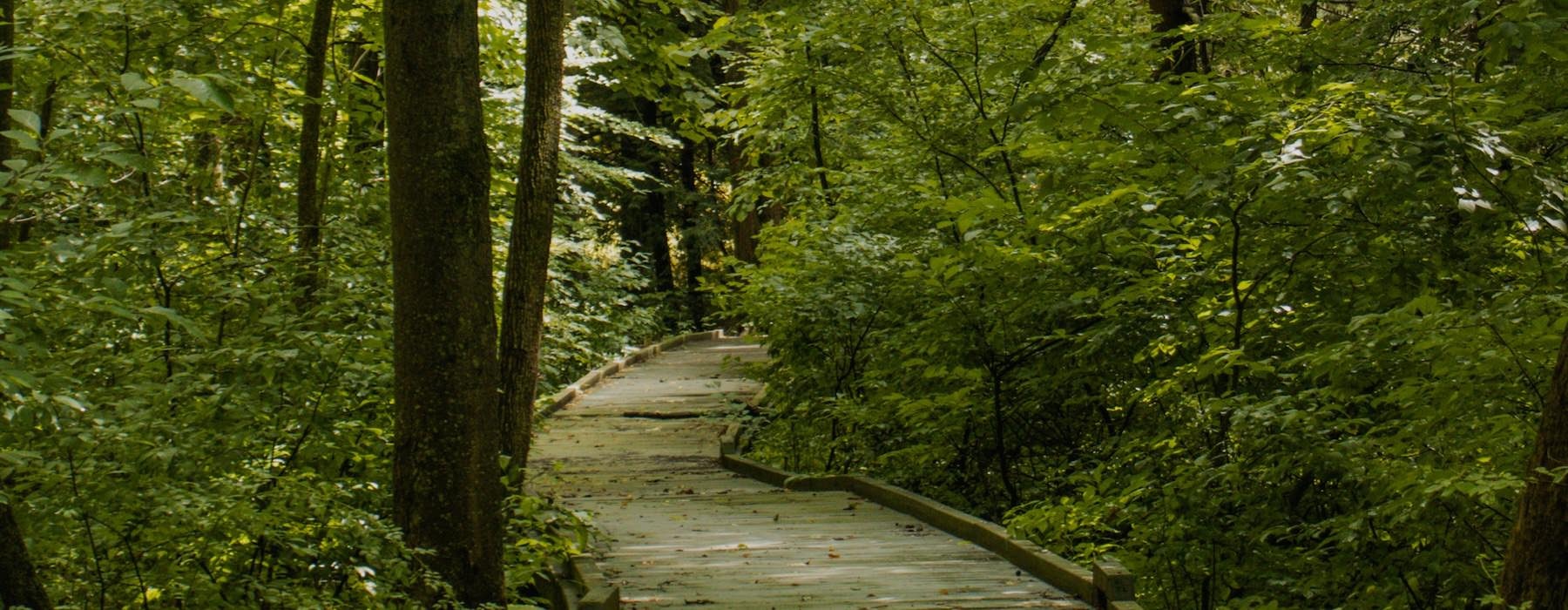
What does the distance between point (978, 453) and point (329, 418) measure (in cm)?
605

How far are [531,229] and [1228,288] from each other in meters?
4.25

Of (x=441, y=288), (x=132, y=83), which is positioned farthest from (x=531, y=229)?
(x=132, y=83)

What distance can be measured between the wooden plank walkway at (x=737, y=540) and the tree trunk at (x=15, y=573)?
122 inches

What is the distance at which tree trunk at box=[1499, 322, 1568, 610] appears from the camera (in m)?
4.53

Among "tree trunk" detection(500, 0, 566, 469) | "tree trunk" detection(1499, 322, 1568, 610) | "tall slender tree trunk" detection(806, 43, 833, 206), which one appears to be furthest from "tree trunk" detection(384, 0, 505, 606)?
"tall slender tree trunk" detection(806, 43, 833, 206)

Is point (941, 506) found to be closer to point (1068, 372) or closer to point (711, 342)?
point (1068, 372)

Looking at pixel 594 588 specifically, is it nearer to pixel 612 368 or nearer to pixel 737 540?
pixel 737 540

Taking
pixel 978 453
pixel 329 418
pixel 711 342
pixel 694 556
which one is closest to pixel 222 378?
pixel 329 418

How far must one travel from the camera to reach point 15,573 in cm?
392

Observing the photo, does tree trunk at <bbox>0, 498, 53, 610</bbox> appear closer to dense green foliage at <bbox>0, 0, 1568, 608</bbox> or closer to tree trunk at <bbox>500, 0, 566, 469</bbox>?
dense green foliage at <bbox>0, 0, 1568, 608</bbox>

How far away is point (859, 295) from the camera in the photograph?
1245 centimetres

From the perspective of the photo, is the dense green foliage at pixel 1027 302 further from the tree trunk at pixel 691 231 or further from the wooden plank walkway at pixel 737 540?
the tree trunk at pixel 691 231

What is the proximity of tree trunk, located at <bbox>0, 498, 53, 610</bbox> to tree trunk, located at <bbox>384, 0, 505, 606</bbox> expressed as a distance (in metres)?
1.75

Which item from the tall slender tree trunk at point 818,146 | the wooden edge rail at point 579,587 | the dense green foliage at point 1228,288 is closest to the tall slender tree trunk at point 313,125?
the wooden edge rail at point 579,587
